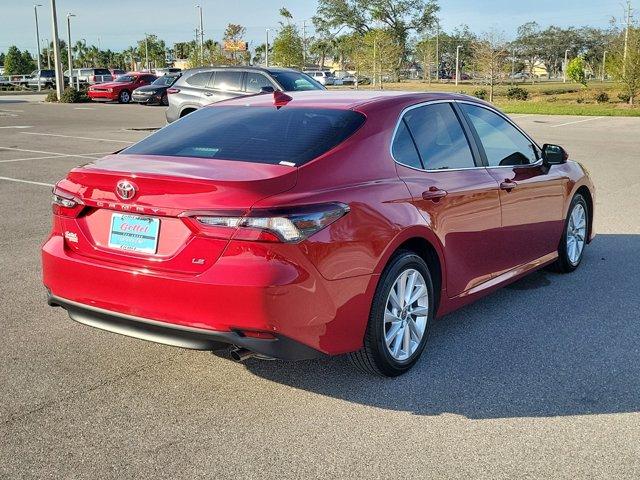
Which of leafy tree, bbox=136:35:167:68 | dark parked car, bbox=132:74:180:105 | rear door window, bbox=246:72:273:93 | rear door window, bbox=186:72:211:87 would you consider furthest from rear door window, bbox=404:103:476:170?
leafy tree, bbox=136:35:167:68

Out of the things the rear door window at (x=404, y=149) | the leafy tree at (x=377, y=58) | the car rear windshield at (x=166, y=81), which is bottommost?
the rear door window at (x=404, y=149)

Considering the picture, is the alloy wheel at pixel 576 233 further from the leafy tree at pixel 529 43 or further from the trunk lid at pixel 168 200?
the leafy tree at pixel 529 43

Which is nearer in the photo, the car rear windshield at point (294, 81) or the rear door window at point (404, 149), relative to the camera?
the rear door window at point (404, 149)

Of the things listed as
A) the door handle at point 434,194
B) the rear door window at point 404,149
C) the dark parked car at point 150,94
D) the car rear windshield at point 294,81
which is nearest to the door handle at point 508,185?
the door handle at point 434,194

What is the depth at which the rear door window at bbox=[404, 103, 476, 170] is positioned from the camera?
459cm

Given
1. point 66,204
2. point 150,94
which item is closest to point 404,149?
point 66,204

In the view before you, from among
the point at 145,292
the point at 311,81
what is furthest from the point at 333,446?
the point at 311,81

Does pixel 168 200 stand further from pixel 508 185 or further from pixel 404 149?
pixel 508 185

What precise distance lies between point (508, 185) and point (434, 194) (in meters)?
1.07

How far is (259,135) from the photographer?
4301 millimetres

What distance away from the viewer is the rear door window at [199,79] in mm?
18375

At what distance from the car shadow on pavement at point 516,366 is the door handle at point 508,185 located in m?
0.92

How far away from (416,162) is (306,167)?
0.95m

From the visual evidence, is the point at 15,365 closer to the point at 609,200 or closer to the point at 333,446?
the point at 333,446
